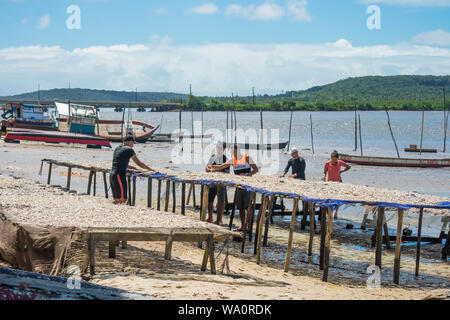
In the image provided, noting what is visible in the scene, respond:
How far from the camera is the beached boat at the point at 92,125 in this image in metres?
46.1

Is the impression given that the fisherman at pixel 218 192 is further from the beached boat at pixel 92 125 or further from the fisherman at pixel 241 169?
the beached boat at pixel 92 125

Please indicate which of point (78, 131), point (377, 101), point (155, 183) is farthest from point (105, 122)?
point (377, 101)

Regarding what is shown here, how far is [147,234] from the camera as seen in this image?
Result: 841 cm

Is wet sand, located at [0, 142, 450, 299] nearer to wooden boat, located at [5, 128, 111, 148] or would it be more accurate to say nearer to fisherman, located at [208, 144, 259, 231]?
fisherman, located at [208, 144, 259, 231]

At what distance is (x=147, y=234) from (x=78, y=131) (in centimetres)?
3940

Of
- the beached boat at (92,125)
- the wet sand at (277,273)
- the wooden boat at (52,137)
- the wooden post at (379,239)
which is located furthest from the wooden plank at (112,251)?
the beached boat at (92,125)

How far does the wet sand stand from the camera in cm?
790

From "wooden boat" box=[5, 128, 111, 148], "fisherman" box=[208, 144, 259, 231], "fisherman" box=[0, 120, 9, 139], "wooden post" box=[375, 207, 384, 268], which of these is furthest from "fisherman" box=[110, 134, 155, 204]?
"fisherman" box=[0, 120, 9, 139]

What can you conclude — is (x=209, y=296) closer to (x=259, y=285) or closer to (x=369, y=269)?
(x=259, y=285)

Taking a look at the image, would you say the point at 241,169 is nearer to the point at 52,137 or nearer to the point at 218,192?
the point at 218,192

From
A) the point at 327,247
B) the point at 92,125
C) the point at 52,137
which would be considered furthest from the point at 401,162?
the point at 327,247

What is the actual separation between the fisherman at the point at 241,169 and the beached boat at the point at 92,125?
31885mm

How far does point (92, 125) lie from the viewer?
4681cm

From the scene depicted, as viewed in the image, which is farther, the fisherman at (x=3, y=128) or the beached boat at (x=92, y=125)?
the fisherman at (x=3, y=128)
